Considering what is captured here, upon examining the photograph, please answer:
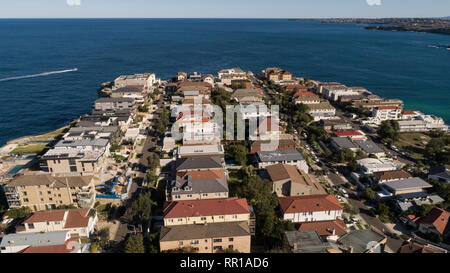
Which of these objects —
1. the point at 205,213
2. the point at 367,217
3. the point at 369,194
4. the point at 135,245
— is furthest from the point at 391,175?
the point at 135,245

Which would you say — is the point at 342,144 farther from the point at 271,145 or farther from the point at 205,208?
the point at 205,208

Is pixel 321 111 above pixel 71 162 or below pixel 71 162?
above

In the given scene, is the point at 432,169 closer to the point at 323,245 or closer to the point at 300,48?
the point at 323,245

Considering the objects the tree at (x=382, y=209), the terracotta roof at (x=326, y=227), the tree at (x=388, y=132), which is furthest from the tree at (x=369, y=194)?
the tree at (x=388, y=132)

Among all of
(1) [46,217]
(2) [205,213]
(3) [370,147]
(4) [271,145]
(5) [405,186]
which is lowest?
(1) [46,217]

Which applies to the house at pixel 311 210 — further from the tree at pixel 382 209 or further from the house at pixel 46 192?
the house at pixel 46 192

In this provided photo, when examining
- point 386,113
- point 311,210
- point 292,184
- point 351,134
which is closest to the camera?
point 311,210

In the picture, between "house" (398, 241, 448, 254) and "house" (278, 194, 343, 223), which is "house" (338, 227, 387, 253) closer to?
"house" (398, 241, 448, 254)
